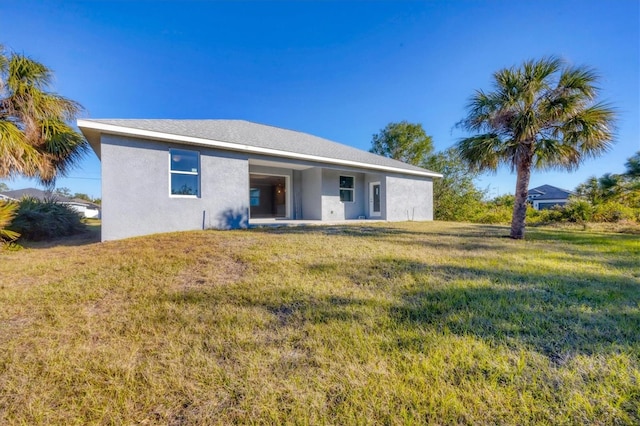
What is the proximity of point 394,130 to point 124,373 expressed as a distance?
2731cm

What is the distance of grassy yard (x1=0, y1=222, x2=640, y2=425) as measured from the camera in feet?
5.28

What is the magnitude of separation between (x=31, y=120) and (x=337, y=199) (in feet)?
37.4

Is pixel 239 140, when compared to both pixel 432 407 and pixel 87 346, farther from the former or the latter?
pixel 432 407

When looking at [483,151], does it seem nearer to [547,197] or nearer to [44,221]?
[44,221]

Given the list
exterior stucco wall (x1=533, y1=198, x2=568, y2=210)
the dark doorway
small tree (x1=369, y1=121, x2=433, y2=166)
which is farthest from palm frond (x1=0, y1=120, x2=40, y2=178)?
exterior stucco wall (x1=533, y1=198, x2=568, y2=210)

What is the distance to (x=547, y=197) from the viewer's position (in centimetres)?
3519

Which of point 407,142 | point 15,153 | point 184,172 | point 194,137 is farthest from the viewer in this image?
point 407,142

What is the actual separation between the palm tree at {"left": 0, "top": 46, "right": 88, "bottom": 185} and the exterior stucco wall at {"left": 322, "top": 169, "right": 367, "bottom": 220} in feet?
32.1

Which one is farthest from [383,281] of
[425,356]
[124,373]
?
[124,373]

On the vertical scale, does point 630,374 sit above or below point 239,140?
below

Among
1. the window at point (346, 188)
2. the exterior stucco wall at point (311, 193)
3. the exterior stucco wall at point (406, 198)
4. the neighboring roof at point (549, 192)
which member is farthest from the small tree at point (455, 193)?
the neighboring roof at point (549, 192)

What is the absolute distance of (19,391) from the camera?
1.76 m

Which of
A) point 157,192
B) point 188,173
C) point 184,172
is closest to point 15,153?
point 157,192

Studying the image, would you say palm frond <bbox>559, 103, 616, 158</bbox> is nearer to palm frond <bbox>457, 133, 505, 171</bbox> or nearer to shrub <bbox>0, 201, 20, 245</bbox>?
palm frond <bbox>457, 133, 505, 171</bbox>
